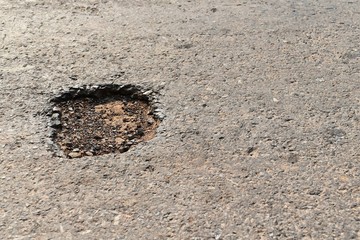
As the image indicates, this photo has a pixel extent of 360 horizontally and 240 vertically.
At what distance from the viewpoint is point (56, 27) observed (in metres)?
4.78

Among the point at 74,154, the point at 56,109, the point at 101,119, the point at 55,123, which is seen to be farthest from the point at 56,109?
the point at 74,154

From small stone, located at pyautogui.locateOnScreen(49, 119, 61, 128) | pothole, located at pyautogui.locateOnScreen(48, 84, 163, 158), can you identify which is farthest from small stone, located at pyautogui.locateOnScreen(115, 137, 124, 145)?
small stone, located at pyautogui.locateOnScreen(49, 119, 61, 128)

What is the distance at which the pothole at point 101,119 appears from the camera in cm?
344

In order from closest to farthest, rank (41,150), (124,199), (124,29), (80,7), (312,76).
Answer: (124,199)
(41,150)
(312,76)
(124,29)
(80,7)

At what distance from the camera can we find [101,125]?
143 inches

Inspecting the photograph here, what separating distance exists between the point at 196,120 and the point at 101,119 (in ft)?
2.06

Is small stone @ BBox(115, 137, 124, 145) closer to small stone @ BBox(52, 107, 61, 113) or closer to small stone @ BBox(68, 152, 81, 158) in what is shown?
small stone @ BBox(68, 152, 81, 158)

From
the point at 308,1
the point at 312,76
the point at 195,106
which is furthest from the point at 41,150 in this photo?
the point at 308,1

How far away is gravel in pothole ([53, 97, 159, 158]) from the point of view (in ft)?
11.2

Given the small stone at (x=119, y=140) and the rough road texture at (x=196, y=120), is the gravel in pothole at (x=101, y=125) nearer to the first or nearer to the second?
the small stone at (x=119, y=140)

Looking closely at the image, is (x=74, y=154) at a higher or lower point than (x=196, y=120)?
lower

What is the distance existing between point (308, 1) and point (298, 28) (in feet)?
2.08

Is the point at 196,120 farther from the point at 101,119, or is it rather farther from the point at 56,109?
→ the point at 56,109

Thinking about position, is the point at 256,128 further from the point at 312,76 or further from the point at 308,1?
the point at 308,1
